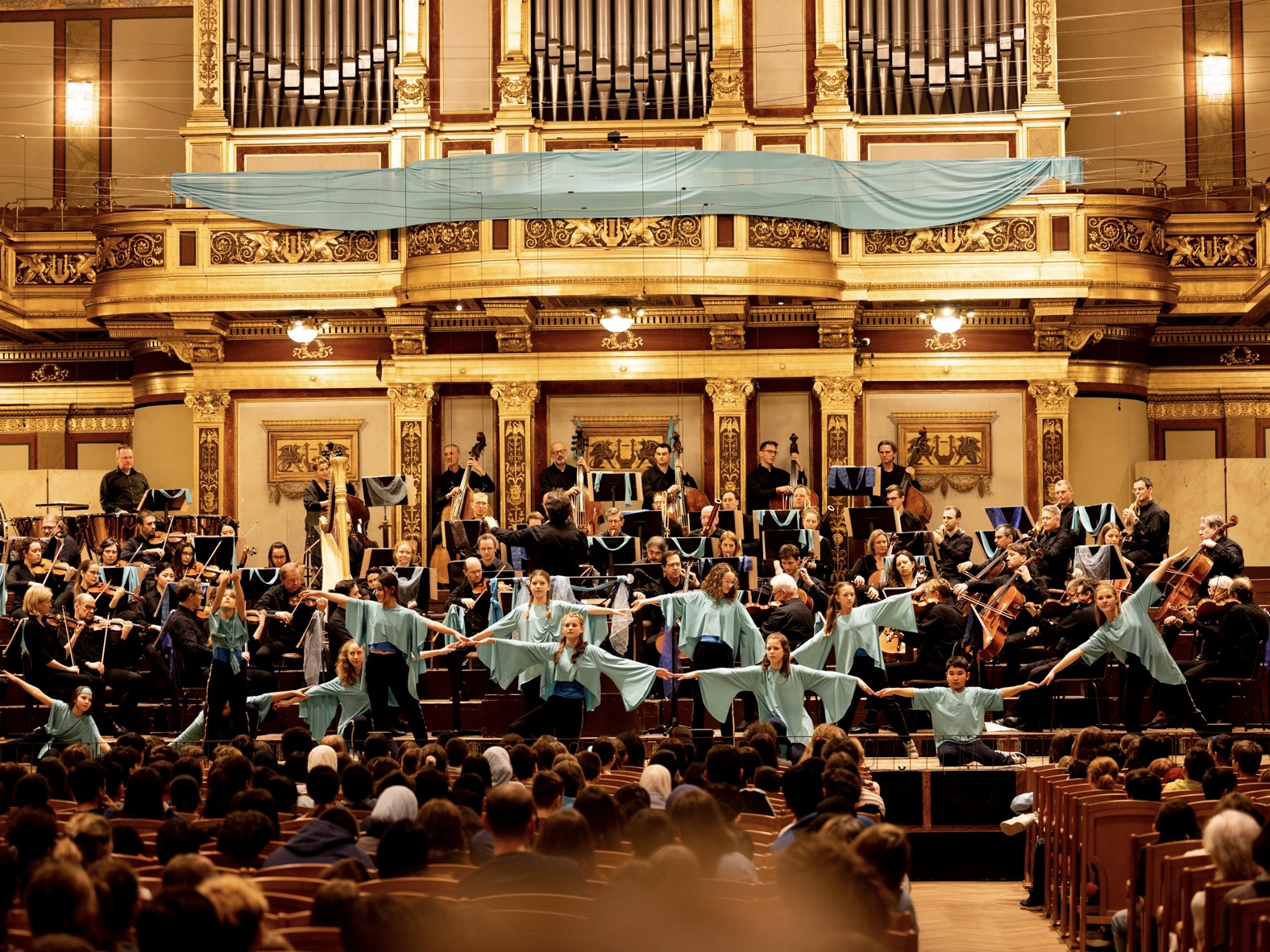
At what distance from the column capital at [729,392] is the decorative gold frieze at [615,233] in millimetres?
1514

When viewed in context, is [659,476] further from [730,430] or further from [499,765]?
[499,765]

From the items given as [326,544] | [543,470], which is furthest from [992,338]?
[326,544]

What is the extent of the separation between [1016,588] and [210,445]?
8093 mm

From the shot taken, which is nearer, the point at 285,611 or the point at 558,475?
the point at 285,611

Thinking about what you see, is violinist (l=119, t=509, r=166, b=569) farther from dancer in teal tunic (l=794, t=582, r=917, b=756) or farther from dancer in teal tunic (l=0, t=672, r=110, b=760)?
dancer in teal tunic (l=794, t=582, r=917, b=756)

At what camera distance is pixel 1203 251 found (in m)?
15.6

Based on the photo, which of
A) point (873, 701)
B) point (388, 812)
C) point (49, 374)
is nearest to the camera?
point (388, 812)

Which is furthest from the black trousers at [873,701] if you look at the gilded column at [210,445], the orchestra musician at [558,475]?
the gilded column at [210,445]

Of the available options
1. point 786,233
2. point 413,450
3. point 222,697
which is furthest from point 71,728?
point 786,233

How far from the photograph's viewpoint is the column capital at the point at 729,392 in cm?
1562

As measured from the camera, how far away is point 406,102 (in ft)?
51.4

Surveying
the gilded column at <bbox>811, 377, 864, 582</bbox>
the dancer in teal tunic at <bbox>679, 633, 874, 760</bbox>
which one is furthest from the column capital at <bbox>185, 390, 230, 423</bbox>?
the dancer in teal tunic at <bbox>679, 633, 874, 760</bbox>

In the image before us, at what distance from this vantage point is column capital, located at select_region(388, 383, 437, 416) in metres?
15.7

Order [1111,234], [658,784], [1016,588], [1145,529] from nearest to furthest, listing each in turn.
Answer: [658,784], [1016,588], [1145,529], [1111,234]
